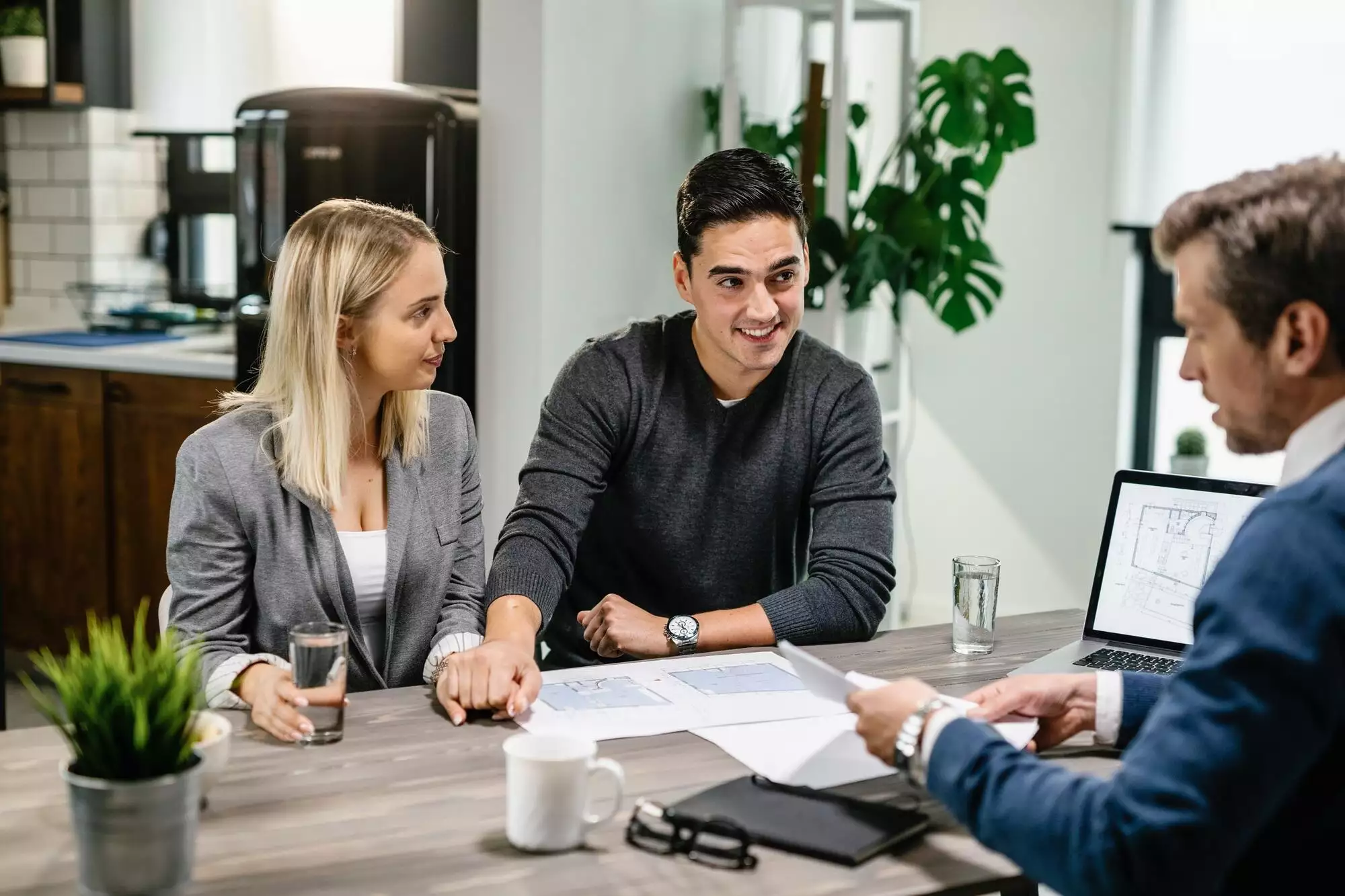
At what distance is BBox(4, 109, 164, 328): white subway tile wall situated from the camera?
15.3 ft

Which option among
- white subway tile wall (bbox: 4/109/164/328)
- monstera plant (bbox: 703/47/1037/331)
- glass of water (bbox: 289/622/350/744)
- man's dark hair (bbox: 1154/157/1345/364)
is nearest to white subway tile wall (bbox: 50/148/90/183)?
white subway tile wall (bbox: 4/109/164/328)

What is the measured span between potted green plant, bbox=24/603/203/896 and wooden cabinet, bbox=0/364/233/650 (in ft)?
9.28

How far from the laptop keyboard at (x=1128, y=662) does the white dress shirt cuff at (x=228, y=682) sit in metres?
1.01

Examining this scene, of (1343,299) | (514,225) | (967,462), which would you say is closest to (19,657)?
(514,225)

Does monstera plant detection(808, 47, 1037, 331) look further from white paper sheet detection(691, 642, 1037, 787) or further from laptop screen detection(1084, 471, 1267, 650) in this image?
white paper sheet detection(691, 642, 1037, 787)

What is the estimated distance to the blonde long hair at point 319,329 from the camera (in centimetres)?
190

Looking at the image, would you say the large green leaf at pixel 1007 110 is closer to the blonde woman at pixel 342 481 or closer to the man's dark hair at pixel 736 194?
the man's dark hair at pixel 736 194

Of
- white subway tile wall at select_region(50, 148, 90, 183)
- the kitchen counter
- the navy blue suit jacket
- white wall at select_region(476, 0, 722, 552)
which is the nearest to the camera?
the navy blue suit jacket

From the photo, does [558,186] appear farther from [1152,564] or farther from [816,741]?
[816,741]

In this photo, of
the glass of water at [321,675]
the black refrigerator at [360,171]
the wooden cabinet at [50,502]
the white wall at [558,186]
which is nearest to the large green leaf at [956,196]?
the white wall at [558,186]

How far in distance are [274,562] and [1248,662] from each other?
124cm

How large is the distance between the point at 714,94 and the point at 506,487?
1.19 m

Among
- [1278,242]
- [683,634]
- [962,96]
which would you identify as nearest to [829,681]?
[1278,242]

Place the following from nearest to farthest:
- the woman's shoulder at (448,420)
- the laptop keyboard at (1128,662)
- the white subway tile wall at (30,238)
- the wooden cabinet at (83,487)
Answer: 1. the laptop keyboard at (1128,662)
2. the woman's shoulder at (448,420)
3. the wooden cabinet at (83,487)
4. the white subway tile wall at (30,238)
